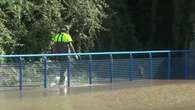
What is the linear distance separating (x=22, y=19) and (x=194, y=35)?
8.66m

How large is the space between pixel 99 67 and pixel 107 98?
4.76 metres

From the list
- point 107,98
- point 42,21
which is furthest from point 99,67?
point 107,98

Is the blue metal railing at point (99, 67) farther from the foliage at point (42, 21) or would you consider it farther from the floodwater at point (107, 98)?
the foliage at point (42, 21)

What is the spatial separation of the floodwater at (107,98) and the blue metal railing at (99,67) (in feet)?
1.67

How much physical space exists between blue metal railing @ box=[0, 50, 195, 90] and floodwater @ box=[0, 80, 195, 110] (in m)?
0.51

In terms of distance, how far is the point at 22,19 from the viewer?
23516 millimetres

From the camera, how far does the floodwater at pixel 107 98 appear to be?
15.4 meters

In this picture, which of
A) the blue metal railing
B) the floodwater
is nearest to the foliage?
the blue metal railing

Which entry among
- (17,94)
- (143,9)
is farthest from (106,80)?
(143,9)

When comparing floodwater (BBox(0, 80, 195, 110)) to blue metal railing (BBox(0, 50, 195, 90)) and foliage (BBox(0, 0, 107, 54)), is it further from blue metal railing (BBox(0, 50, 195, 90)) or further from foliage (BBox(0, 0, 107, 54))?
foliage (BBox(0, 0, 107, 54))

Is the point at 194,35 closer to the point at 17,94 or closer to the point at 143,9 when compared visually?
the point at 143,9

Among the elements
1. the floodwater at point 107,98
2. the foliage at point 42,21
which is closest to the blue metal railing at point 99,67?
the floodwater at point 107,98

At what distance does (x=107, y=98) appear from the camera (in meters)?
17.1

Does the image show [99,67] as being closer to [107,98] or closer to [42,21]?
[42,21]
